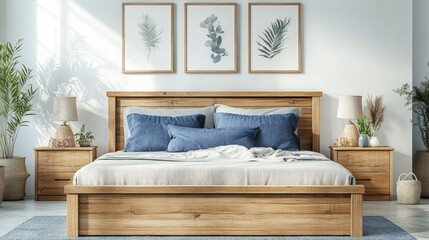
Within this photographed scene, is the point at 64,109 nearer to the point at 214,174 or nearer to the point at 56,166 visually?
the point at 56,166

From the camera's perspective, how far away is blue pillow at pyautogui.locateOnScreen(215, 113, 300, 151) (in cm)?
666

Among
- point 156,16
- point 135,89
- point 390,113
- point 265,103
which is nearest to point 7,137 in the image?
point 135,89

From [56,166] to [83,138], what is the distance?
1.39ft

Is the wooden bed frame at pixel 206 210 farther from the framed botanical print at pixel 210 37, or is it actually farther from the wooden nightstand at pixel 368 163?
the framed botanical print at pixel 210 37

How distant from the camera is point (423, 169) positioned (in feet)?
24.4

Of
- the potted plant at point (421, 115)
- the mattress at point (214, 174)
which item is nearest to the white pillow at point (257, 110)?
the potted plant at point (421, 115)

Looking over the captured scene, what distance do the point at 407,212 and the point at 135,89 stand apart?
3006mm

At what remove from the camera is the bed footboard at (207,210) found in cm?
501

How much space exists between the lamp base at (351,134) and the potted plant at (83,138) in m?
2.56

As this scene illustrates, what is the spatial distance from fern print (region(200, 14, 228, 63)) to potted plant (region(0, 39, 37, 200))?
A: 6.15ft

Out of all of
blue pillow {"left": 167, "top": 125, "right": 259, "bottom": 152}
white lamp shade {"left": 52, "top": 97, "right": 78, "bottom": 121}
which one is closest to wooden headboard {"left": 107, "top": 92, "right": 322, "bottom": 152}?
white lamp shade {"left": 52, "top": 97, "right": 78, "bottom": 121}

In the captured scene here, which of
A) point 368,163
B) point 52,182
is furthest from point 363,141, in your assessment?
point 52,182

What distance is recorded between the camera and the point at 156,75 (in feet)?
24.3

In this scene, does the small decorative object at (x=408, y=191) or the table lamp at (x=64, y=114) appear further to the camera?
the table lamp at (x=64, y=114)
